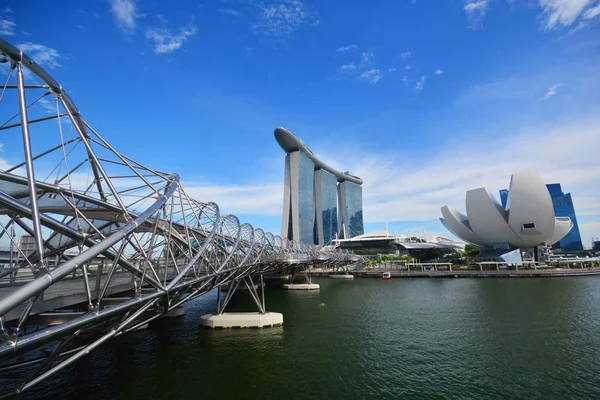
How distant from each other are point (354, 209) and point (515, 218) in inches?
4373

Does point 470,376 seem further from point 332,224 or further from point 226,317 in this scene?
point 332,224

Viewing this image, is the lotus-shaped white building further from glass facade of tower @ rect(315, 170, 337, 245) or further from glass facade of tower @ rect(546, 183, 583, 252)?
glass facade of tower @ rect(546, 183, 583, 252)

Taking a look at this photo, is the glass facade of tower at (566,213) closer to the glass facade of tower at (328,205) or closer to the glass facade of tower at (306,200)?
the glass facade of tower at (328,205)

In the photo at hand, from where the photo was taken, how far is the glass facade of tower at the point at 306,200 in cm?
14212

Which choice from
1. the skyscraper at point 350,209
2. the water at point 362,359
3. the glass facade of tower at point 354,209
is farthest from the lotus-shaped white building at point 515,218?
the glass facade of tower at point 354,209

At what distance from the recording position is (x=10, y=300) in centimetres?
494

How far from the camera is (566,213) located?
190 metres

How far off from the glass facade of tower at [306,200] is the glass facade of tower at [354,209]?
36.3 meters

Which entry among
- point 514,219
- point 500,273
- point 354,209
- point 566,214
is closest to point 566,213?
point 566,214

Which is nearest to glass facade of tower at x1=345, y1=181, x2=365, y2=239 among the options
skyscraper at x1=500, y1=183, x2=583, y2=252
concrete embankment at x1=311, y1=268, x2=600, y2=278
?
skyscraper at x1=500, y1=183, x2=583, y2=252

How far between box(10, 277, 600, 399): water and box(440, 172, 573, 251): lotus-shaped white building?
184ft

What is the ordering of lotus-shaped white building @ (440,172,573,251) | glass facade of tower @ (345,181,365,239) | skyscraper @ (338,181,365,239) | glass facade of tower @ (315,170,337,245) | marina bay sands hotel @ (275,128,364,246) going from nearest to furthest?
lotus-shaped white building @ (440,172,573,251) < marina bay sands hotel @ (275,128,364,246) < glass facade of tower @ (315,170,337,245) < skyscraper @ (338,181,365,239) < glass facade of tower @ (345,181,365,239)

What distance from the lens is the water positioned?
14.0m

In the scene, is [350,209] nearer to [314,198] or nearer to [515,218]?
[314,198]
